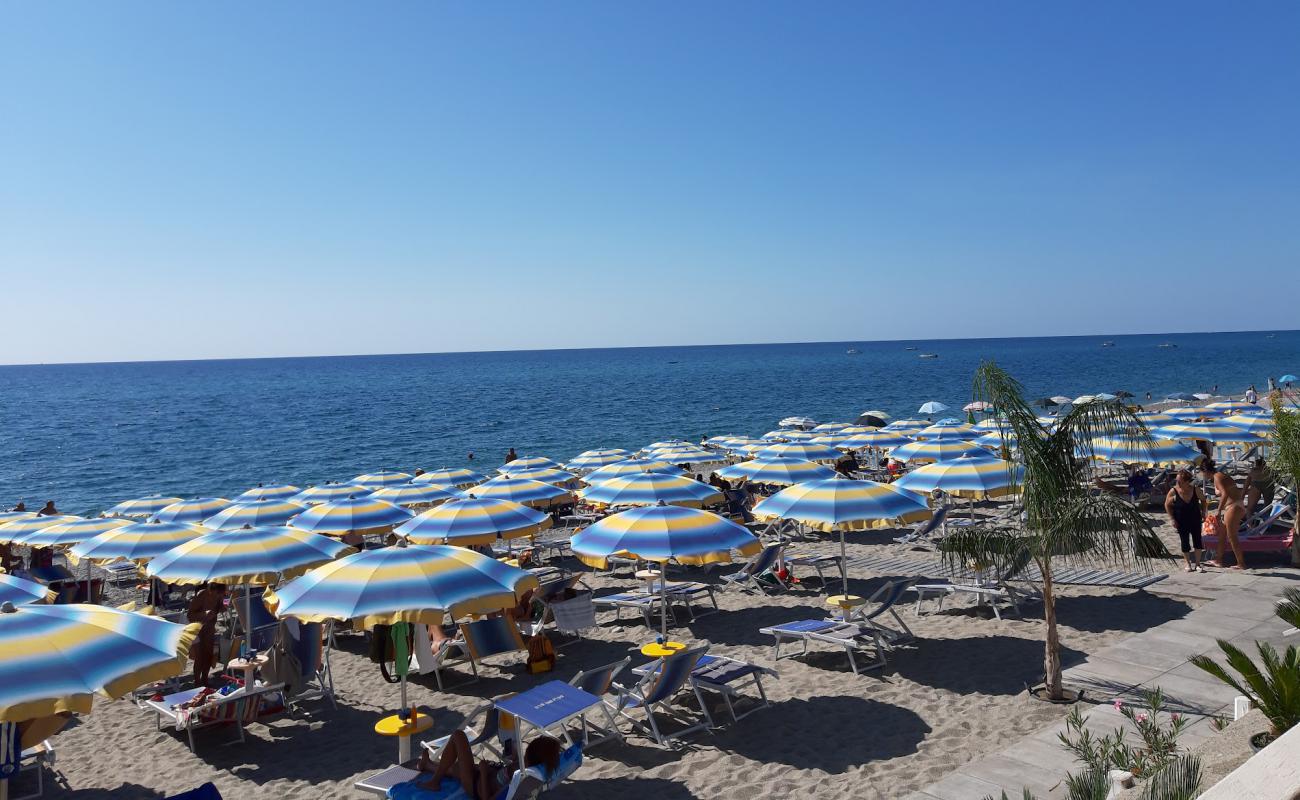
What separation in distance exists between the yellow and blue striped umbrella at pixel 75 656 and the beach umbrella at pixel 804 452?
12.9m

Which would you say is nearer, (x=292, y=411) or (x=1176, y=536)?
(x=1176, y=536)

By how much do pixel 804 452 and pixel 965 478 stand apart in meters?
5.76

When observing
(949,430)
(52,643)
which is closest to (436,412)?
(949,430)

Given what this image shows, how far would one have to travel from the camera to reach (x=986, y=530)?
7633 millimetres

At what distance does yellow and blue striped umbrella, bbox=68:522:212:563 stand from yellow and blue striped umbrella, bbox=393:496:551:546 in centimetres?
323

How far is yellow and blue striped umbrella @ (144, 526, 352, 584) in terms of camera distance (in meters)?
8.12

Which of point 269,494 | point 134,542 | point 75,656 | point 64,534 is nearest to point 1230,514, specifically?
point 75,656

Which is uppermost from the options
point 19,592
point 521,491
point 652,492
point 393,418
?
point 19,592

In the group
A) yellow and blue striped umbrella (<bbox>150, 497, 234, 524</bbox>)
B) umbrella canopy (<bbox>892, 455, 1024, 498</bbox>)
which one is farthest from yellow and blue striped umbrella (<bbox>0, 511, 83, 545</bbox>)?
umbrella canopy (<bbox>892, 455, 1024, 498</bbox>)

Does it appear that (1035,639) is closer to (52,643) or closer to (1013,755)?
(1013,755)

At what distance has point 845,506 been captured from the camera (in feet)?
29.0

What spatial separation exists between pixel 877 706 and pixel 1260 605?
17.8ft

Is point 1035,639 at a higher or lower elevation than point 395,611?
lower

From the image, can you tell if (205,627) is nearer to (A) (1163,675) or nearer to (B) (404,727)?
(B) (404,727)
